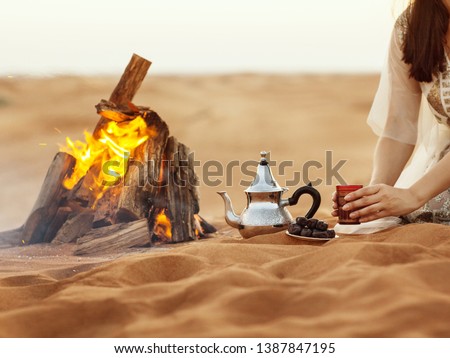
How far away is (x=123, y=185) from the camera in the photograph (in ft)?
11.0

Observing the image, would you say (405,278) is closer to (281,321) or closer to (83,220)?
(281,321)

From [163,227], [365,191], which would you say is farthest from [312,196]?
[163,227]

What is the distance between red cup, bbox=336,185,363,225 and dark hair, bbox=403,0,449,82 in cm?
55

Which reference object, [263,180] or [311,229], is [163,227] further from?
[311,229]

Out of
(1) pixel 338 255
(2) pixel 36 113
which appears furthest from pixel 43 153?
(1) pixel 338 255

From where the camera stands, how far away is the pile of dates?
2453mm

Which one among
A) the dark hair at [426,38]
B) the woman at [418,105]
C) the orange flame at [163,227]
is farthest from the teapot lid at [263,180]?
the orange flame at [163,227]

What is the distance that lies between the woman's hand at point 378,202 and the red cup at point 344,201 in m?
0.02

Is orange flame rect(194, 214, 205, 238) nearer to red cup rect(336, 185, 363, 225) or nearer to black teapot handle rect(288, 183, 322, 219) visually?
black teapot handle rect(288, 183, 322, 219)

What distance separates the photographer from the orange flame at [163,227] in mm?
3402

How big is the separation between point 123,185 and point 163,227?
278 mm

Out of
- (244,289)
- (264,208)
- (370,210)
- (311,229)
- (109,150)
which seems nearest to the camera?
(244,289)

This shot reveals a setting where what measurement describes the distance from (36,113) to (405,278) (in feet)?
21.7

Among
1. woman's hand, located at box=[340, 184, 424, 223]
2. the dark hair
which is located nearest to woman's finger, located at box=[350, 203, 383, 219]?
woman's hand, located at box=[340, 184, 424, 223]
